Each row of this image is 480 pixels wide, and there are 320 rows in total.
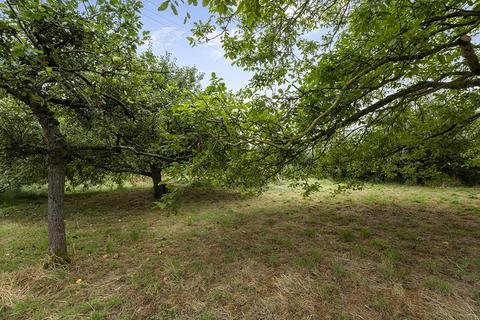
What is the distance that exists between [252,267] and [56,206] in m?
3.17

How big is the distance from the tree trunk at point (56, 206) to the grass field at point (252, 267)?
11.5 inches

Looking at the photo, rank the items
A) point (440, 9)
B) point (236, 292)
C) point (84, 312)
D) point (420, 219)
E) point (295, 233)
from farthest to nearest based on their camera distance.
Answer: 1. point (420, 219)
2. point (295, 233)
3. point (236, 292)
4. point (84, 312)
5. point (440, 9)

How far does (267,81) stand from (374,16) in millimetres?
1890

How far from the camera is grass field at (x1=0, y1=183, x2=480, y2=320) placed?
9.13ft

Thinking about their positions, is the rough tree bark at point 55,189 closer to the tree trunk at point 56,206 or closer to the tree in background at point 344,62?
the tree trunk at point 56,206

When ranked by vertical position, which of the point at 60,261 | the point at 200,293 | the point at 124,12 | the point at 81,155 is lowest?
the point at 200,293

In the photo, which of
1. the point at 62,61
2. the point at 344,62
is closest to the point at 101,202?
the point at 62,61

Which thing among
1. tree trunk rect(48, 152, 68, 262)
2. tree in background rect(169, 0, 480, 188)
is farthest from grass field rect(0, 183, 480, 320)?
tree in background rect(169, 0, 480, 188)

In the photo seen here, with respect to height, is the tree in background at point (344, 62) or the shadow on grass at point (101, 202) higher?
the tree in background at point (344, 62)

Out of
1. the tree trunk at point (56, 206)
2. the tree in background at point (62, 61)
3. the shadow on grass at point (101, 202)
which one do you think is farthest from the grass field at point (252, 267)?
the tree in background at point (62, 61)

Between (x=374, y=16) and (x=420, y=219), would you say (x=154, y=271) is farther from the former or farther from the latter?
(x=420, y=219)

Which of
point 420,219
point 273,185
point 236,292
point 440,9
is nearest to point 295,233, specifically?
point 236,292

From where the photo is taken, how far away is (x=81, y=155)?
4.20 meters

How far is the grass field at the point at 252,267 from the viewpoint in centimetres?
278
